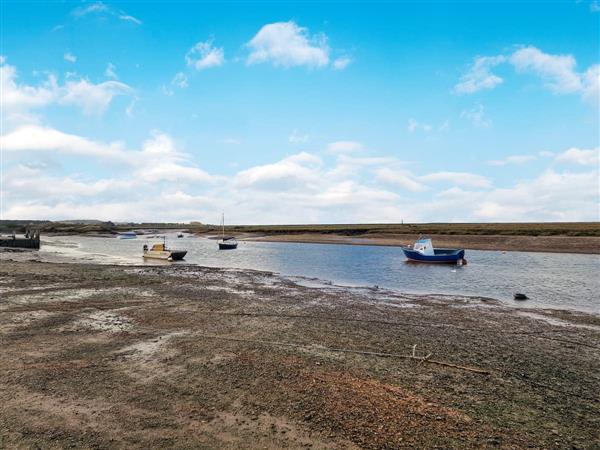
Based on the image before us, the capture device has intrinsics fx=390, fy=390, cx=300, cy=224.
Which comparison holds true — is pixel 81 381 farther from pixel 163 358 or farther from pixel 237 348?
pixel 237 348

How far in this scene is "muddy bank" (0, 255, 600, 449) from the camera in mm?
7293

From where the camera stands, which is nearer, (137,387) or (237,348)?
(137,387)

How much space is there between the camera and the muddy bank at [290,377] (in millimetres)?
7293

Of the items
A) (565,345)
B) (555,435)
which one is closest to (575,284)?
(565,345)

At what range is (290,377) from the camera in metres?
9.97

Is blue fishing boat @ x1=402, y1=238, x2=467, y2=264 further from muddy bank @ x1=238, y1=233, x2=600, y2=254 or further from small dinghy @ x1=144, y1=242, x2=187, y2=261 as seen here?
small dinghy @ x1=144, y1=242, x2=187, y2=261

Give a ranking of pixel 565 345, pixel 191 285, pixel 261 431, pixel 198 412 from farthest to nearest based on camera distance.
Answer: pixel 191 285 → pixel 565 345 → pixel 198 412 → pixel 261 431

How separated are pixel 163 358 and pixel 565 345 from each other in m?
13.8

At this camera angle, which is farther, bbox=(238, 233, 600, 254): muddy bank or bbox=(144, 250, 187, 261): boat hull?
bbox=(238, 233, 600, 254): muddy bank

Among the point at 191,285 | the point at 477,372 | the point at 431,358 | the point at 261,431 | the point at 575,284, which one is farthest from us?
the point at 575,284

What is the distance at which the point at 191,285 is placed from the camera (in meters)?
27.2

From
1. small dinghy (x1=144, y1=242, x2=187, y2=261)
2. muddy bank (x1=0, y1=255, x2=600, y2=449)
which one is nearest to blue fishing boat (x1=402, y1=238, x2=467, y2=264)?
muddy bank (x1=0, y1=255, x2=600, y2=449)

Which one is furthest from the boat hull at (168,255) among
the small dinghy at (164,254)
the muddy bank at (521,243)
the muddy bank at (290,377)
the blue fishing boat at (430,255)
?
the muddy bank at (521,243)

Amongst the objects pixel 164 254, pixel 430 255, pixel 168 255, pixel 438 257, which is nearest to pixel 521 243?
pixel 438 257
